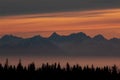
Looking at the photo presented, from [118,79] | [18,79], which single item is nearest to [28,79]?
[18,79]

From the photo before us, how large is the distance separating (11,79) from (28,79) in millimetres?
5287

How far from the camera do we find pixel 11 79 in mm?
195750

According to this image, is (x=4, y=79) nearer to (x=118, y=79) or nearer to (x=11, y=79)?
(x=11, y=79)

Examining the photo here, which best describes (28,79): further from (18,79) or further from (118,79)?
(118,79)

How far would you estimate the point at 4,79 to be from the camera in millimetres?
192000

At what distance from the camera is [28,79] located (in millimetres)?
196625

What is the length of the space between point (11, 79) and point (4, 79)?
13.7 feet

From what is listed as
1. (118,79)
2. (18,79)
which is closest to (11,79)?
(18,79)

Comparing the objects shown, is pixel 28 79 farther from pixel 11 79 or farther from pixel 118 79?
pixel 118 79

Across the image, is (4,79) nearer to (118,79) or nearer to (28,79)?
(28,79)

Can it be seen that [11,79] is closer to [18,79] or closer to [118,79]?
[18,79]

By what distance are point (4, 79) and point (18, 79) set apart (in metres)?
5.33
